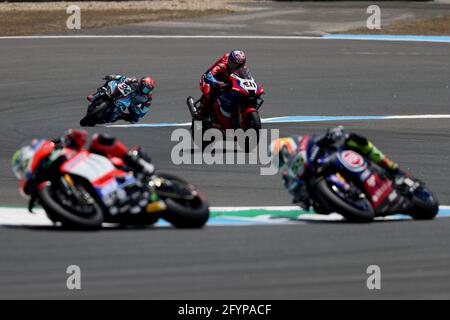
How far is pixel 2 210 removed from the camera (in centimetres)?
1331

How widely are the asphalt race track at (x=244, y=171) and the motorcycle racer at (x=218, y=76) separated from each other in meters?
Result: 0.79

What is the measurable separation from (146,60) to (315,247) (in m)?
18.7

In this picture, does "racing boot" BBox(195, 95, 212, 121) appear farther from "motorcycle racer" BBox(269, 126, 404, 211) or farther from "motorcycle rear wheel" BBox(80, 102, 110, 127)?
"motorcycle racer" BBox(269, 126, 404, 211)

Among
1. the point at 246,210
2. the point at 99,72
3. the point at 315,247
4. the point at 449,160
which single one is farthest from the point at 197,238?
the point at 99,72

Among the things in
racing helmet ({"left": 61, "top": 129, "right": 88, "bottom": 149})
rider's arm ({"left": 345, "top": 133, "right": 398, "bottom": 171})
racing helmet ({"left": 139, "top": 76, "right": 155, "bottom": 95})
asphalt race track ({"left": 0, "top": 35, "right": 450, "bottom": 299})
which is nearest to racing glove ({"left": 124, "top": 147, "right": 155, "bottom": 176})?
racing helmet ({"left": 61, "top": 129, "right": 88, "bottom": 149})

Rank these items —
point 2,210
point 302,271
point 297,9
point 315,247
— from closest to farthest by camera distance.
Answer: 1. point 302,271
2. point 315,247
3. point 2,210
4. point 297,9

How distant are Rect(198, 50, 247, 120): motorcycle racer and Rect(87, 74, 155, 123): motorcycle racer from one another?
97.7 inches

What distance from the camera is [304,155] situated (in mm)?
12438

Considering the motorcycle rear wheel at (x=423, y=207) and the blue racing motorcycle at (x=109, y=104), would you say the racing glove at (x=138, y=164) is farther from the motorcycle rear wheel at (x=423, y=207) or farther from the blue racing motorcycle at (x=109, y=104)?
the blue racing motorcycle at (x=109, y=104)

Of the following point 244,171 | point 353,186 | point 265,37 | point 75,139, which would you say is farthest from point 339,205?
point 265,37

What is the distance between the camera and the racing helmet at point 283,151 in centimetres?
1267

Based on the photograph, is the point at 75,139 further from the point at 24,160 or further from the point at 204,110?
the point at 204,110
